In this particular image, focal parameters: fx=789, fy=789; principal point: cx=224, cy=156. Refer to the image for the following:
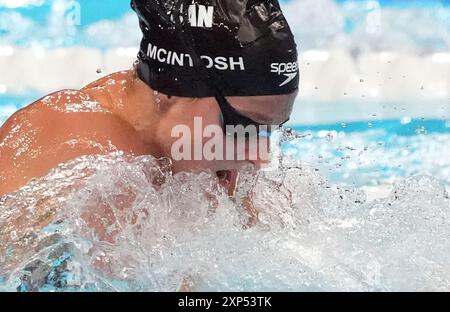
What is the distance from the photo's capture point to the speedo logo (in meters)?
2.00

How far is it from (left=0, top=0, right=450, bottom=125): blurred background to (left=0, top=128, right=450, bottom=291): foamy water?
9.09 feet

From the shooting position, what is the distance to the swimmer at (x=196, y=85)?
6.51ft

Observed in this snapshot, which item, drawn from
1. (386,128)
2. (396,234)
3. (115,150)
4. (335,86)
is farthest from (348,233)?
(335,86)

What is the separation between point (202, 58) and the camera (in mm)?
2000

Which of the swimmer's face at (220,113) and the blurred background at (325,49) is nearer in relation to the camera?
the swimmer's face at (220,113)

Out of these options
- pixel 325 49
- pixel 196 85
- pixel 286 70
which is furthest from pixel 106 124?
pixel 325 49

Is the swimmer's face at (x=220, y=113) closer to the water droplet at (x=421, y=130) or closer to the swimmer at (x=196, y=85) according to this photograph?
the swimmer at (x=196, y=85)

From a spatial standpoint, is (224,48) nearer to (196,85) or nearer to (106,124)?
(196,85)

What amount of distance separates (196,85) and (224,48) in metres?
0.12

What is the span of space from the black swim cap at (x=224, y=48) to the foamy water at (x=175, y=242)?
239 millimetres

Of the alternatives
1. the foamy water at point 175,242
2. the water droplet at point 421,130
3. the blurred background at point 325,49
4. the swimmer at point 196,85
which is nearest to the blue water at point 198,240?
the foamy water at point 175,242

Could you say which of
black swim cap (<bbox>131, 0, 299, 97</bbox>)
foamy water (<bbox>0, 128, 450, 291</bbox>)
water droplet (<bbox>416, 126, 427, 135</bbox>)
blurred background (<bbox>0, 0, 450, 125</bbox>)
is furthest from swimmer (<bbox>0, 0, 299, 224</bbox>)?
blurred background (<bbox>0, 0, 450, 125</bbox>)

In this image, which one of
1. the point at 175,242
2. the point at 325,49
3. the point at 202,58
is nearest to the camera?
the point at 175,242

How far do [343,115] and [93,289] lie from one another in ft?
10.7
